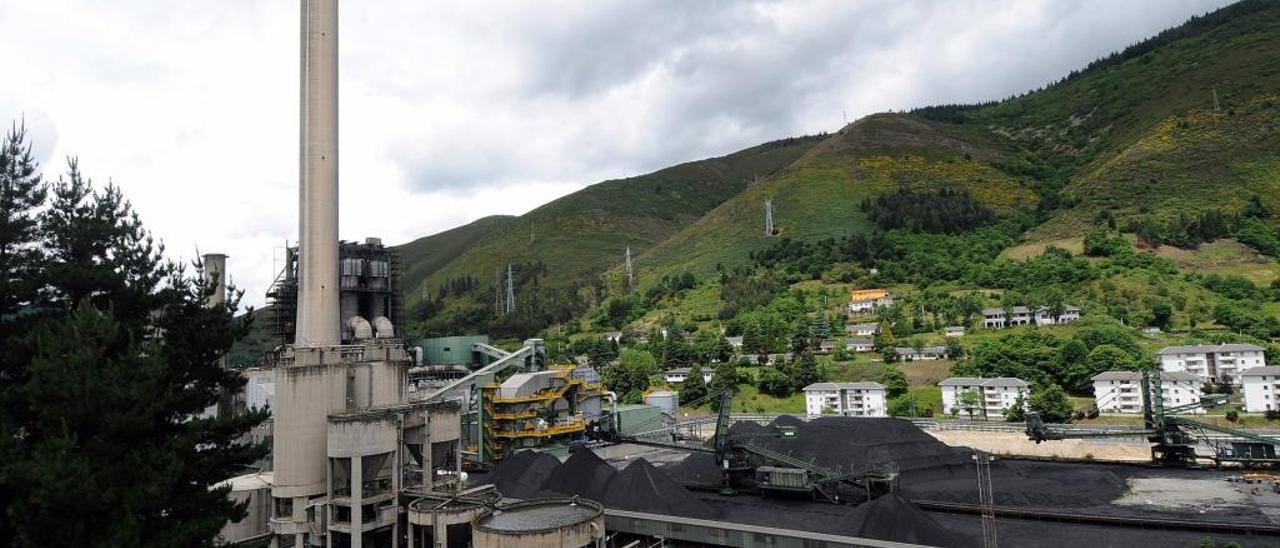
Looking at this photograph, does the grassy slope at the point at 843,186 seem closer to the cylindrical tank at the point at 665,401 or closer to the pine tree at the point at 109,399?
the cylindrical tank at the point at 665,401

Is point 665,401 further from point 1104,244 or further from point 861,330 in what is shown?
point 1104,244

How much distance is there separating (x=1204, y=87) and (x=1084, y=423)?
12517 centimetres

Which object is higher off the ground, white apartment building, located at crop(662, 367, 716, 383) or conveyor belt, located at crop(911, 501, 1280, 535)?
white apartment building, located at crop(662, 367, 716, 383)

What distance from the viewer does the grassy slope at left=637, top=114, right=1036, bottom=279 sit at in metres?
133

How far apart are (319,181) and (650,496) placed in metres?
22.0

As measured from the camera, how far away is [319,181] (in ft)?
110

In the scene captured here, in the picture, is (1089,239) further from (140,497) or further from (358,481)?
(140,497)

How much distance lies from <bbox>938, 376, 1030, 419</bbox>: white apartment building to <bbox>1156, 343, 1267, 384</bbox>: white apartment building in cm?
1372

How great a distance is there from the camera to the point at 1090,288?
78.6 metres

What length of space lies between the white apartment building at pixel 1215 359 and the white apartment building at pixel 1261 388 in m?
5.11

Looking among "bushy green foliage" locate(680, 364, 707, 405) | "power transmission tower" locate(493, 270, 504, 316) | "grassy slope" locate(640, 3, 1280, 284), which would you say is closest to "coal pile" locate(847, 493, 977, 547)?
"bushy green foliage" locate(680, 364, 707, 405)

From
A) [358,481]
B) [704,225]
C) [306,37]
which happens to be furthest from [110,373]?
[704,225]

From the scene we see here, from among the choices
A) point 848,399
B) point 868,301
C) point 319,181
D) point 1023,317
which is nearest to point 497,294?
point 868,301

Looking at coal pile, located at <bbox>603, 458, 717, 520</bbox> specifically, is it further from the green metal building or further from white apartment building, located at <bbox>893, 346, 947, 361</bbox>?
white apartment building, located at <bbox>893, 346, 947, 361</bbox>
